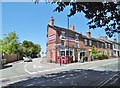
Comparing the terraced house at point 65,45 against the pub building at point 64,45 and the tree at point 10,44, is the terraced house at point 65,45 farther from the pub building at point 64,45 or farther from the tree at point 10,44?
the tree at point 10,44

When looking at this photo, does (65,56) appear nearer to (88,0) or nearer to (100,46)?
(100,46)

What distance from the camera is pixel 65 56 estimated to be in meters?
43.8

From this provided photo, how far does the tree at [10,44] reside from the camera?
72.2 metres

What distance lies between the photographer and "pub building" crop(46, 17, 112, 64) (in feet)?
151

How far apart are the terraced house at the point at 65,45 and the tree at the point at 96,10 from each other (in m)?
31.4

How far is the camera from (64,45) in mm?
47531

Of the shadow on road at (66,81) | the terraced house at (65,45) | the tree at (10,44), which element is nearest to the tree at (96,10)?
the shadow on road at (66,81)

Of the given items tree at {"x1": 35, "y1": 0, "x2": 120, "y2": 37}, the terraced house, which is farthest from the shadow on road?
the terraced house

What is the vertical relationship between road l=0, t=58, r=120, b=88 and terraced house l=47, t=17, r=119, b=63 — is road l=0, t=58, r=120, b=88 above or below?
below

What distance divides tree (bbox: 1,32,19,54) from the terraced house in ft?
79.0

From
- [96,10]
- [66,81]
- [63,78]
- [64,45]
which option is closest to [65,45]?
[64,45]

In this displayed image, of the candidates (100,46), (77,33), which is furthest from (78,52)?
(100,46)

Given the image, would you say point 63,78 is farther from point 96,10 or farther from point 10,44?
point 10,44

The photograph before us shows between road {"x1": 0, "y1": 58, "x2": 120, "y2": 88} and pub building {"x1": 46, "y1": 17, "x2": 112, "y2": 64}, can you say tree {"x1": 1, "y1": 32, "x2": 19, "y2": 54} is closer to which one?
pub building {"x1": 46, "y1": 17, "x2": 112, "y2": 64}
